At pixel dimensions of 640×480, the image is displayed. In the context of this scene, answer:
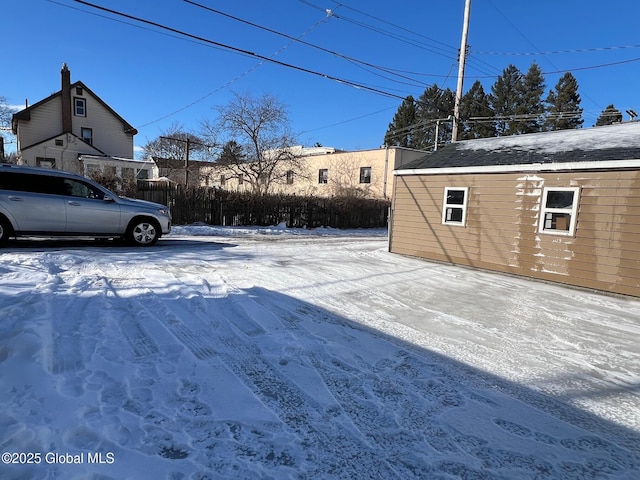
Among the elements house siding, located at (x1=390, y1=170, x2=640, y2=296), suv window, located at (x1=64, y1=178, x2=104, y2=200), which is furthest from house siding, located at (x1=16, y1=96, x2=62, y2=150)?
house siding, located at (x1=390, y1=170, x2=640, y2=296)

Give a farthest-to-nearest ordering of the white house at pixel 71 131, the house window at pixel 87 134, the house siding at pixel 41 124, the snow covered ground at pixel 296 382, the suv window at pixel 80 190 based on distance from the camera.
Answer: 1. the house window at pixel 87 134
2. the house siding at pixel 41 124
3. the white house at pixel 71 131
4. the suv window at pixel 80 190
5. the snow covered ground at pixel 296 382

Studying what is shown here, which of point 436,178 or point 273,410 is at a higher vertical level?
point 436,178

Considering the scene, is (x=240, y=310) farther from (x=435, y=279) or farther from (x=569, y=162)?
(x=569, y=162)

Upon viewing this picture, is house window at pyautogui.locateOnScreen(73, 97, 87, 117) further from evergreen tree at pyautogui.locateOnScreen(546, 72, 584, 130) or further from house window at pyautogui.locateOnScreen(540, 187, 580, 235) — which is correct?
evergreen tree at pyautogui.locateOnScreen(546, 72, 584, 130)

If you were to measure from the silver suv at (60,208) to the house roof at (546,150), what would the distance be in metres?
7.81

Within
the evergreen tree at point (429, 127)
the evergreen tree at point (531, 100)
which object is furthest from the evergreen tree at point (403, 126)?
the evergreen tree at point (531, 100)

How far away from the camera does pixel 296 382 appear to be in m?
3.16

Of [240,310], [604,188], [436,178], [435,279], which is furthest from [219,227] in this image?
[604,188]

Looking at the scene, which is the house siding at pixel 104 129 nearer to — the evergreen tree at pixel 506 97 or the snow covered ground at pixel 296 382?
the snow covered ground at pixel 296 382

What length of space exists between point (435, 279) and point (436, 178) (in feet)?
12.3

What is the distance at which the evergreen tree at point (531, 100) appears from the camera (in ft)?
138

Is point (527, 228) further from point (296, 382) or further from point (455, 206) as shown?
point (296, 382)

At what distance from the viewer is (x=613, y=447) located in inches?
103

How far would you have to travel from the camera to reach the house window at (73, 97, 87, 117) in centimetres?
3036
